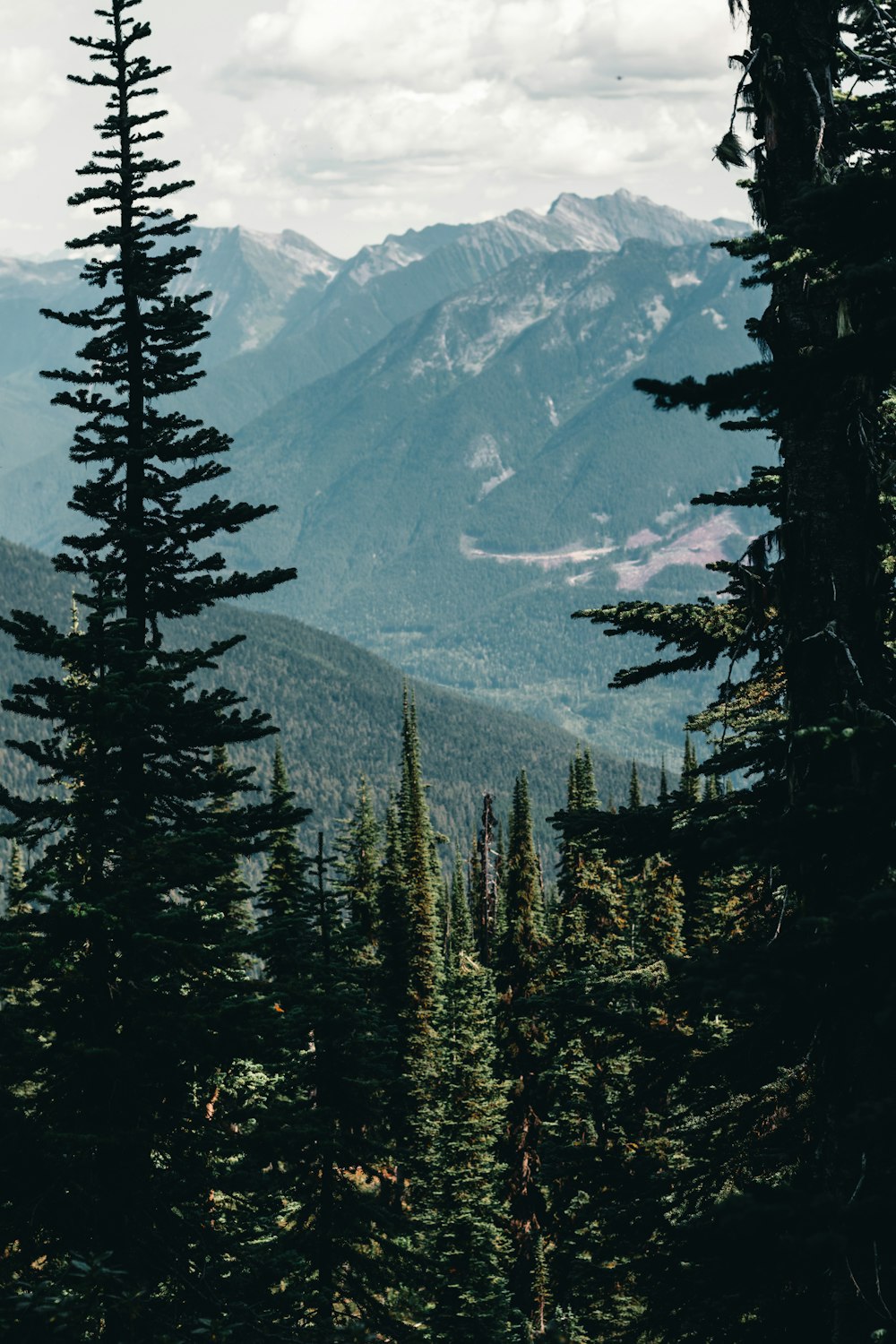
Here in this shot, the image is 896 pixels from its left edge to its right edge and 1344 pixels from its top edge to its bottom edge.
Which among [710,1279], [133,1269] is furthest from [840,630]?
[133,1269]

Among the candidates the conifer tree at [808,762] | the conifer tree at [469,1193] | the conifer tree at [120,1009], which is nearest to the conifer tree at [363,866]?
the conifer tree at [469,1193]

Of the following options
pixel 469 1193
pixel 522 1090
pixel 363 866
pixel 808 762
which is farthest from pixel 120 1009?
pixel 363 866

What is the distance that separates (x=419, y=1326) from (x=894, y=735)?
28.7m

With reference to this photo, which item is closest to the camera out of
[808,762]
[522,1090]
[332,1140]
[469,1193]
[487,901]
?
[808,762]

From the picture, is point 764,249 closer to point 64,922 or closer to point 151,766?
point 64,922

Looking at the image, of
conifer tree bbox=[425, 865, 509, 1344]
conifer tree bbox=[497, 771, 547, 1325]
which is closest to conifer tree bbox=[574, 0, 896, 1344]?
conifer tree bbox=[425, 865, 509, 1344]

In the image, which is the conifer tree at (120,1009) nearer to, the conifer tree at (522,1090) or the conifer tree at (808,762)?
the conifer tree at (808,762)

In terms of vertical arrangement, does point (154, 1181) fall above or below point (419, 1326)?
above

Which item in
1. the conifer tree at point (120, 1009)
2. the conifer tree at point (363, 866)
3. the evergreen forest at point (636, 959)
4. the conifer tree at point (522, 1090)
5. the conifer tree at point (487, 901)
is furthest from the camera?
→ the conifer tree at point (487, 901)

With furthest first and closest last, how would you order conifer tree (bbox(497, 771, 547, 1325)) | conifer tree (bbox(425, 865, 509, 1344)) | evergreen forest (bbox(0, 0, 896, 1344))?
conifer tree (bbox(497, 771, 547, 1325)) < conifer tree (bbox(425, 865, 509, 1344)) < evergreen forest (bbox(0, 0, 896, 1344))

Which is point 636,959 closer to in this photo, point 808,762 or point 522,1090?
point 808,762

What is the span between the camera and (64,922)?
42.1ft

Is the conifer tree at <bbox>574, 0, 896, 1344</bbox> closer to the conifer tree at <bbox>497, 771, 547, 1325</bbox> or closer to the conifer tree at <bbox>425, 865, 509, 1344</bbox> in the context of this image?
the conifer tree at <bbox>425, 865, 509, 1344</bbox>

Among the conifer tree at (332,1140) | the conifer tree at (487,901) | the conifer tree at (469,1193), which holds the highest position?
the conifer tree at (487,901)
